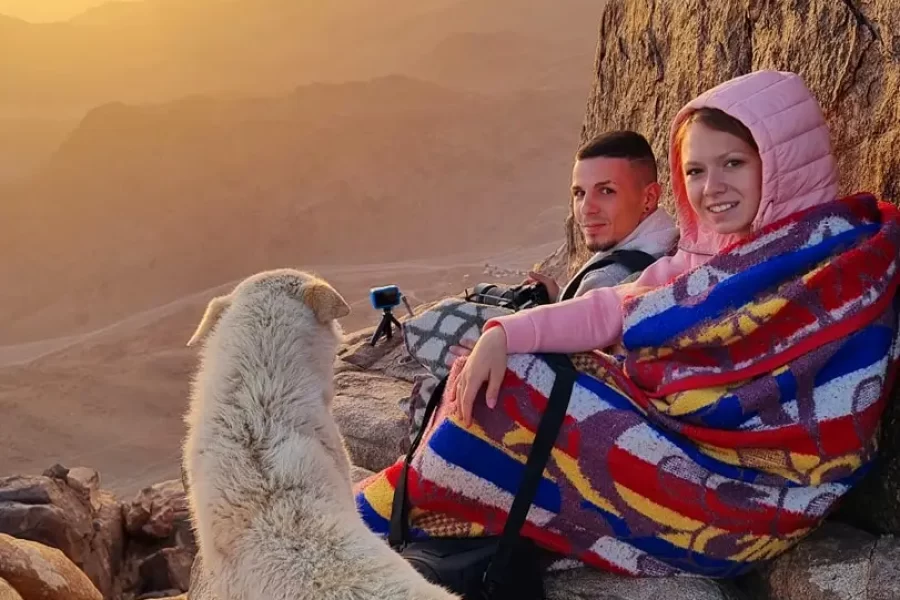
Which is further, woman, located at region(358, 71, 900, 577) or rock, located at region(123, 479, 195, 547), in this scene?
rock, located at region(123, 479, 195, 547)

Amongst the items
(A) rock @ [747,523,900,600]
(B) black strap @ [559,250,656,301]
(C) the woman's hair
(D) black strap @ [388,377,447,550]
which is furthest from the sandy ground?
(C) the woman's hair

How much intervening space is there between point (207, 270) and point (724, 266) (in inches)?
1036

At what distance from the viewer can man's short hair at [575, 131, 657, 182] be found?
4156mm

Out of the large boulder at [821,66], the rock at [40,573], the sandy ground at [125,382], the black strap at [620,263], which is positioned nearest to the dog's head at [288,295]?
the black strap at [620,263]

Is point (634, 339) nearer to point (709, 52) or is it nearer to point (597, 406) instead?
point (597, 406)

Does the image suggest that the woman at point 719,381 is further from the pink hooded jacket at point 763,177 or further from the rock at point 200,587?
the rock at point 200,587

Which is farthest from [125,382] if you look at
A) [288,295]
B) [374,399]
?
[288,295]

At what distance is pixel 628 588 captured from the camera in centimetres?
308

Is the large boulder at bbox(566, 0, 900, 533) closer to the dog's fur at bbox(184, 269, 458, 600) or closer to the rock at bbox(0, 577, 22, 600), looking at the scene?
the dog's fur at bbox(184, 269, 458, 600)

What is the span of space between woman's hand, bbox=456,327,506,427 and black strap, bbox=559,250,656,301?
0.92 meters

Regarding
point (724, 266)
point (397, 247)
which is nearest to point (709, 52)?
point (724, 266)

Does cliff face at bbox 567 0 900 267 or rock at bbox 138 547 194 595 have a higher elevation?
cliff face at bbox 567 0 900 267

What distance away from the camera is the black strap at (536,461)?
Answer: 2939 millimetres

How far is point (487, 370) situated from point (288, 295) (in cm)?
105
